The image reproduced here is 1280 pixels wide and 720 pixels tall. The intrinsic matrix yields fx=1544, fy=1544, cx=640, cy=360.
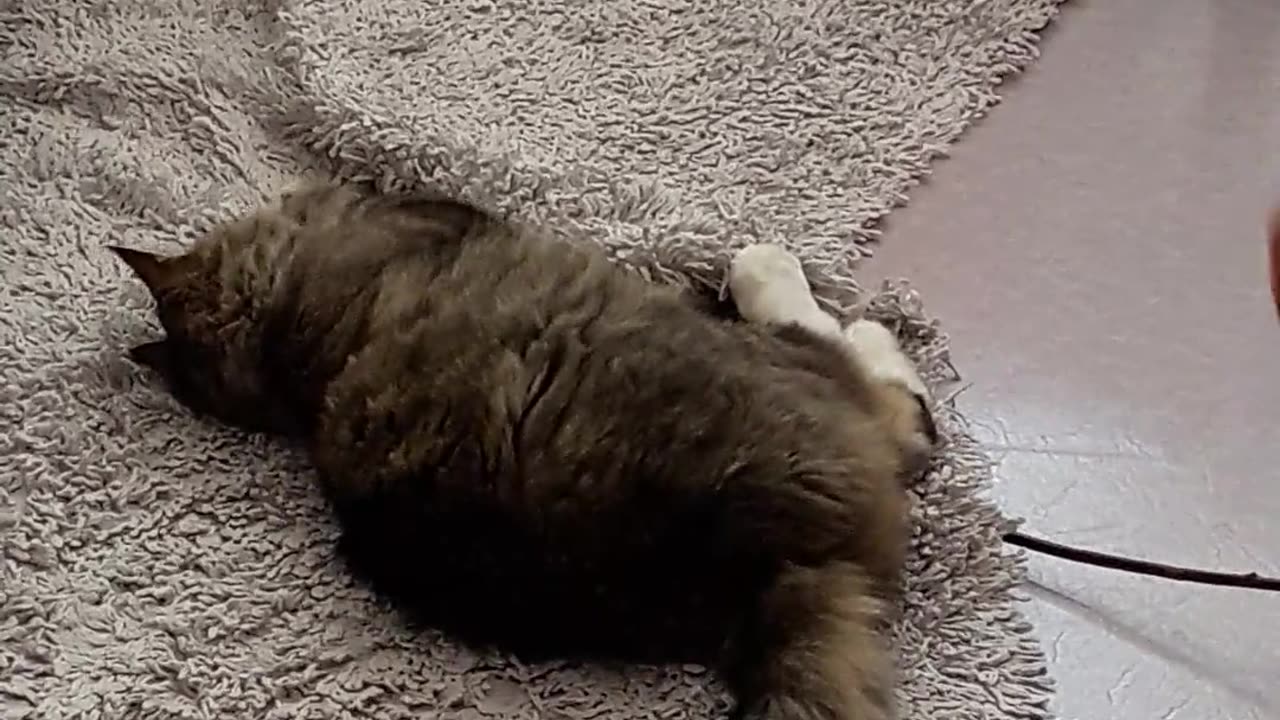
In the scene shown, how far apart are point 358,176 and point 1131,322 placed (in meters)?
0.94

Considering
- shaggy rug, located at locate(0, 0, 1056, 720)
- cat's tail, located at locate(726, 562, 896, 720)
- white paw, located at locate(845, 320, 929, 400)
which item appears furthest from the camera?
white paw, located at locate(845, 320, 929, 400)

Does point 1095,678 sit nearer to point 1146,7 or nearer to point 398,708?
point 398,708

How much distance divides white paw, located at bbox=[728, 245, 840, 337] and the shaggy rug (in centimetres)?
6

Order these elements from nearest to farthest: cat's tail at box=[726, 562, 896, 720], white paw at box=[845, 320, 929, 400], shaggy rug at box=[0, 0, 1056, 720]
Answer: cat's tail at box=[726, 562, 896, 720]
shaggy rug at box=[0, 0, 1056, 720]
white paw at box=[845, 320, 929, 400]

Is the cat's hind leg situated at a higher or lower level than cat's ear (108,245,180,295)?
higher

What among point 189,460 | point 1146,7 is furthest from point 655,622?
point 1146,7

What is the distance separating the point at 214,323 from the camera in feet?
5.17

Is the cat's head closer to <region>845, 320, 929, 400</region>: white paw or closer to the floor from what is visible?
<region>845, 320, 929, 400</region>: white paw

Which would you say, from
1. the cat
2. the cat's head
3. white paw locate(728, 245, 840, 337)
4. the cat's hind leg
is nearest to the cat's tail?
the cat

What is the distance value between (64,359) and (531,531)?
0.70 meters

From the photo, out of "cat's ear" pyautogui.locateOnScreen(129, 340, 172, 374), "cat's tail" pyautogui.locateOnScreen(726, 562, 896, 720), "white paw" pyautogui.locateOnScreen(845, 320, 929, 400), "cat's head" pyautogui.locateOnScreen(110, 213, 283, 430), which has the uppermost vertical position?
"white paw" pyautogui.locateOnScreen(845, 320, 929, 400)

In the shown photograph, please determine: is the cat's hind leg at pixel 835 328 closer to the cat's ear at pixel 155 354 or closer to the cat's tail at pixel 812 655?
the cat's tail at pixel 812 655

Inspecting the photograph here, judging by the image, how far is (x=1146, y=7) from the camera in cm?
217

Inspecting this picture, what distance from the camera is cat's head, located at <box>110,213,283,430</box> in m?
1.57
